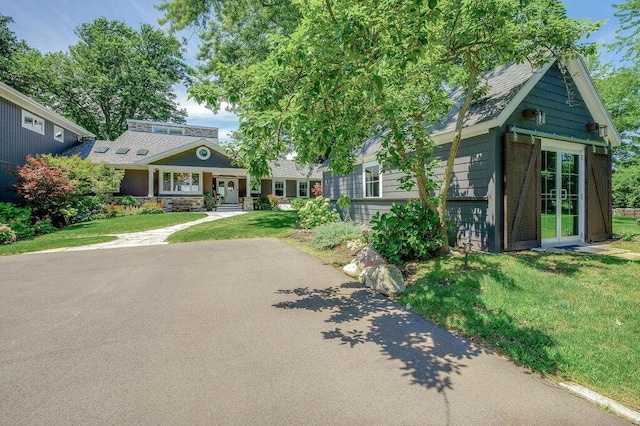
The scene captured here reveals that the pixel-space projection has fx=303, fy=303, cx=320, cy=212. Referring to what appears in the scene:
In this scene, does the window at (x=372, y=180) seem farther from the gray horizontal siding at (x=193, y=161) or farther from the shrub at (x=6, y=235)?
the shrub at (x=6, y=235)

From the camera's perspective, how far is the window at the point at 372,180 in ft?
34.3

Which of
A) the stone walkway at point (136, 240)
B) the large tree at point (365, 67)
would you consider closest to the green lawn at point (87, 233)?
Result: the stone walkway at point (136, 240)

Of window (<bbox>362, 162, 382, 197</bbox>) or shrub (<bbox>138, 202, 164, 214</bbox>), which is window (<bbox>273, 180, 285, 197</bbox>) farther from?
window (<bbox>362, 162, 382, 197</bbox>)

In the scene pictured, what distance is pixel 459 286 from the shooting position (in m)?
4.50

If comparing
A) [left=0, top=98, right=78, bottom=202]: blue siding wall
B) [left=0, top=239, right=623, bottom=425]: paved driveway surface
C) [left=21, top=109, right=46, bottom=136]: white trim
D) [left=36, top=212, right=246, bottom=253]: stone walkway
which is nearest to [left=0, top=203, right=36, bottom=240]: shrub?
[left=36, top=212, right=246, bottom=253]: stone walkway

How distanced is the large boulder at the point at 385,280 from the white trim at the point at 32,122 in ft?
63.6

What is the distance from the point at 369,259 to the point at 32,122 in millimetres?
19942

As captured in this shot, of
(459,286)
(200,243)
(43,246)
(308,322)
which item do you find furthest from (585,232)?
(43,246)

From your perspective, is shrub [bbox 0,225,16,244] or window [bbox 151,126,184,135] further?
window [bbox 151,126,184,135]

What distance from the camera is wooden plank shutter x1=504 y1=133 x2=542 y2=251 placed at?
651 cm

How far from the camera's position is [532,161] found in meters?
6.81

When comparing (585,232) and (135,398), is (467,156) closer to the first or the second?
(585,232)

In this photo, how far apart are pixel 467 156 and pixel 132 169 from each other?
20527 millimetres

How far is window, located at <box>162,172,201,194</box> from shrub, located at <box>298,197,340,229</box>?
11.3 meters
